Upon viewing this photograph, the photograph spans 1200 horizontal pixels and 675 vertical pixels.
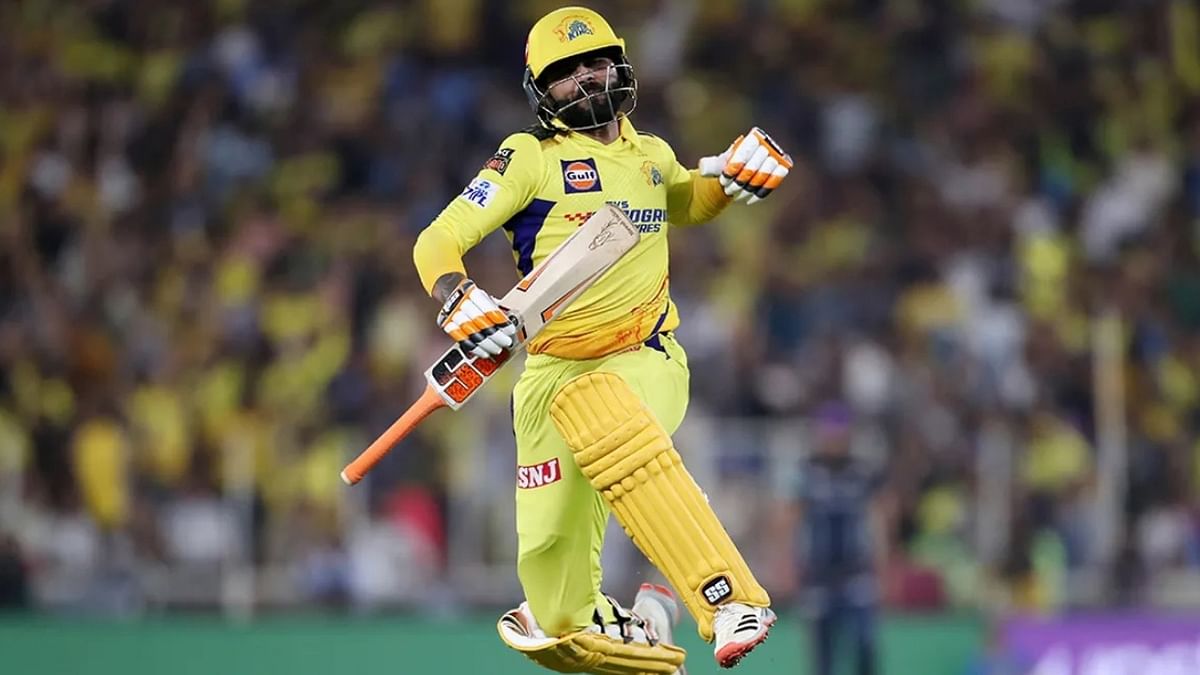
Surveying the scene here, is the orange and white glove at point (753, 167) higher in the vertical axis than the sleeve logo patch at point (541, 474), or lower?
higher

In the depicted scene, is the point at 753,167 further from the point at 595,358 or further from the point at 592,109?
the point at 595,358

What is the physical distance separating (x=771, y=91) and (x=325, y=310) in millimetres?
3942

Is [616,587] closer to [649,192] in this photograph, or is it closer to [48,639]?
[48,639]

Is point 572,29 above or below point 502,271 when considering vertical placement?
below

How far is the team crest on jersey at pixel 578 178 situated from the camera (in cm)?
793

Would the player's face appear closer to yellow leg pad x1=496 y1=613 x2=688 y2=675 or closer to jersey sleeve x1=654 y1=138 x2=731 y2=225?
jersey sleeve x1=654 y1=138 x2=731 y2=225

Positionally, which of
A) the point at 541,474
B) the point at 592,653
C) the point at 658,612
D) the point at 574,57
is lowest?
the point at 592,653

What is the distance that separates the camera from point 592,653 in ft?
26.9

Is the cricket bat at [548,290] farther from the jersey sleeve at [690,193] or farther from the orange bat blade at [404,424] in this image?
the jersey sleeve at [690,193]

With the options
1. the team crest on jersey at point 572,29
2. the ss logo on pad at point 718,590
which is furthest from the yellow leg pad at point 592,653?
the team crest on jersey at point 572,29

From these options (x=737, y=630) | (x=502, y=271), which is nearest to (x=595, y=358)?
(x=737, y=630)

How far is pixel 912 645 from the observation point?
1245 cm

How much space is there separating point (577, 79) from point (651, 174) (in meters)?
0.46

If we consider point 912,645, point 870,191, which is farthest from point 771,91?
point 912,645
